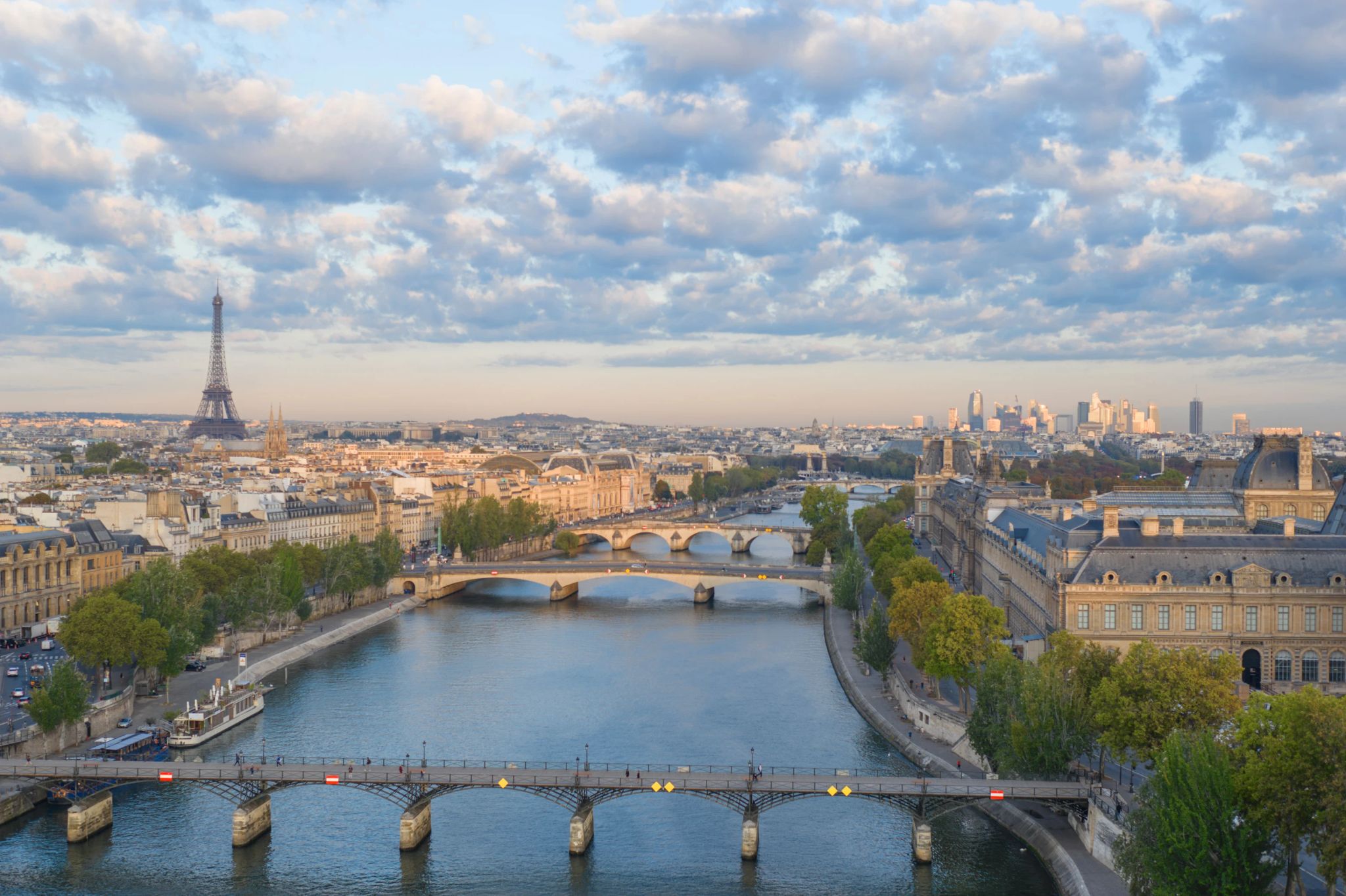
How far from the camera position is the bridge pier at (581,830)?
108 ft

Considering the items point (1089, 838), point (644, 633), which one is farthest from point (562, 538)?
point (1089, 838)

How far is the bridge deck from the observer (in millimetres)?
32438

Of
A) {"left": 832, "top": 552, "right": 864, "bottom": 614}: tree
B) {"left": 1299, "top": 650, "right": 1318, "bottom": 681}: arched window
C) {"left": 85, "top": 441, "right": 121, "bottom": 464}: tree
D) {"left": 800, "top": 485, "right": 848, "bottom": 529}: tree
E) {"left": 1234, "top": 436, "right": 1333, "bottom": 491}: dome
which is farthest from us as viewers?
{"left": 85, "top": 441, "right": 121, "bottom": 464}: tree

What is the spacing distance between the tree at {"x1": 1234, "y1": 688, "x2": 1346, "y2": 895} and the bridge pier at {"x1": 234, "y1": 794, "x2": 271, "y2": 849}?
2196cm

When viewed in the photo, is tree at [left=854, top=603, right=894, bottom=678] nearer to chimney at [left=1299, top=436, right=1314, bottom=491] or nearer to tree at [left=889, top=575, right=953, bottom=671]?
tree at [left=889, top=575, right=953, bottom=671]

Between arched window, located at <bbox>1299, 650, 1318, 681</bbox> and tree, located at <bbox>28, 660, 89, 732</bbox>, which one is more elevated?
arched window, located at <bbox>1299, 650, 1318, 681</bbox>

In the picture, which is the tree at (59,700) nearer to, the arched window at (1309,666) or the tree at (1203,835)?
the tree at (1203,835)

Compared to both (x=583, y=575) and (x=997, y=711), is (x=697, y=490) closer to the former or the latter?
(x=583, y=575)

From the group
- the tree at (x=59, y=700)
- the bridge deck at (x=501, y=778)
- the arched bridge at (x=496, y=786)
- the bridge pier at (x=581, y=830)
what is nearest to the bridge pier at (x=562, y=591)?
the tree at (x=59, y=700)

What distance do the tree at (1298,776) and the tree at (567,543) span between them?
259ft

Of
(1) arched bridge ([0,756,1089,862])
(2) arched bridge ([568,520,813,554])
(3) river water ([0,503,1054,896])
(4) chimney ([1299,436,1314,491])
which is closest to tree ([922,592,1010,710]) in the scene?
(3) river water ([0,503,1054,896])

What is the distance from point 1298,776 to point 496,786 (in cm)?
1720

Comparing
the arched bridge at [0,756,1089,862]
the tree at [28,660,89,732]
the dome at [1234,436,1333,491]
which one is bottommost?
the arched bridge at [0,756,1089,862]

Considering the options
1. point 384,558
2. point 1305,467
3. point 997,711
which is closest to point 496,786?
point 997,711
